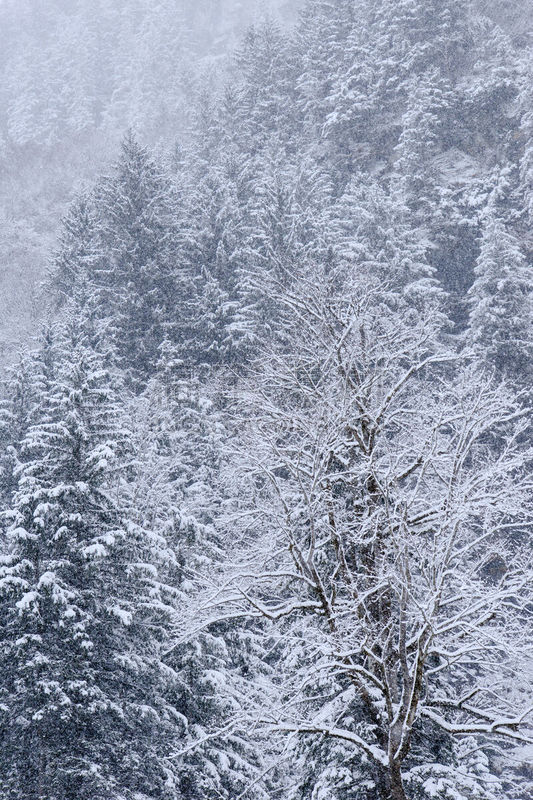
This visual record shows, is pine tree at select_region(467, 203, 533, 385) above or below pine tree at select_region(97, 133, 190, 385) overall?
below

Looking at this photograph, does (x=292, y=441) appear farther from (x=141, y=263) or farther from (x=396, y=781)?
(x=141, y=263)

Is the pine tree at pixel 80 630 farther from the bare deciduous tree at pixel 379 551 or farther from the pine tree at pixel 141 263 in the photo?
the pine tree at pixel 141 263

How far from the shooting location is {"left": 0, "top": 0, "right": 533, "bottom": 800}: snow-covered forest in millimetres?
8836

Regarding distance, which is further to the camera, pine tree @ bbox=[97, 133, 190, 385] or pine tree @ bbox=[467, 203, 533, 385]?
pine tree @ bbox=[97, 133, 190, 385]

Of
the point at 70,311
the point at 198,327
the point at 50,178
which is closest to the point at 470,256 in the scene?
the point at 198,327

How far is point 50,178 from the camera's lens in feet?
186

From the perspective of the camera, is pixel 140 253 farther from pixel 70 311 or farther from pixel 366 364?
pixel 366 364

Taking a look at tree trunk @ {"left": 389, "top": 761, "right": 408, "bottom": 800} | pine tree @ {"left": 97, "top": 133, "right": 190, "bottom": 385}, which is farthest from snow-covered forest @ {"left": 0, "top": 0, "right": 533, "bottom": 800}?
pine tree @ {"left": 97, "top": 133, "right": 190, "bottom": 385}

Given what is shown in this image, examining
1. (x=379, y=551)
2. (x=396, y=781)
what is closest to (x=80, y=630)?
(x=379, y=551)

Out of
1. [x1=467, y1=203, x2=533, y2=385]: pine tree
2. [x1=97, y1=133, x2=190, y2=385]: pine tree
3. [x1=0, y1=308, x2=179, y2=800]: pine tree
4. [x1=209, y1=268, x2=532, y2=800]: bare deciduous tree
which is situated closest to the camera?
[x1=209, y1=268, x2=532, y2=800]: bare deciduous tree

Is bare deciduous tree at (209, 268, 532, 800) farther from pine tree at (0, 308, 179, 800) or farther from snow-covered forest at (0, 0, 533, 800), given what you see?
pine tree at (0, 308, 179, 800)

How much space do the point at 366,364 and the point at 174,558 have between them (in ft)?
20.9

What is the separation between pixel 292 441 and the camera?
11.6m

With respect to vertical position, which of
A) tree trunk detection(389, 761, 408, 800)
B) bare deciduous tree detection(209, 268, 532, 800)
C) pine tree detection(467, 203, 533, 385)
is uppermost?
bare deciduous tree detection(209, 268, 532, 800)
